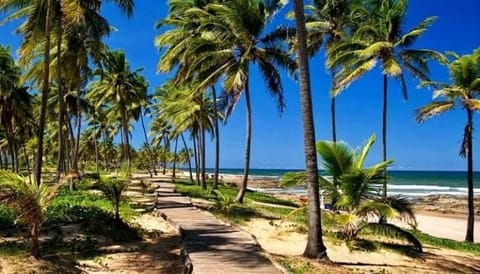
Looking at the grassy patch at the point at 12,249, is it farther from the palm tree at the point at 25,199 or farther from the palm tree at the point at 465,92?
the palm tree at the point at 465,92

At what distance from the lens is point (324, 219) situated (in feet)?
55.8

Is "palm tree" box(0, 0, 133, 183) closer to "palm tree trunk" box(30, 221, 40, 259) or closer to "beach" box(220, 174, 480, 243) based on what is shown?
"palm tree trunk" box(30, 221, 40, 259)

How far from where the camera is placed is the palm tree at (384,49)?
17688 mm

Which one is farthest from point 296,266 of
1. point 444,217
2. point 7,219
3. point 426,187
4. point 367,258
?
point 426,187

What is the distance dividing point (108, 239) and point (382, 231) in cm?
646

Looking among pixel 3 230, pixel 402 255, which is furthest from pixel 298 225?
pixel 3 230

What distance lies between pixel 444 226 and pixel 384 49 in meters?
14.5

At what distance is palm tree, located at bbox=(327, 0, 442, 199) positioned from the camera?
696 inches

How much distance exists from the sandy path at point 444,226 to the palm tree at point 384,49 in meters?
8.76

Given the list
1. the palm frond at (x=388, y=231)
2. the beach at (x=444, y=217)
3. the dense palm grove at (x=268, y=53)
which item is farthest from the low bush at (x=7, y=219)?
the beach at (x=444, y=217)

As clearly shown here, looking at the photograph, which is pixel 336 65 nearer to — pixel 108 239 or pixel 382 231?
pixel 382 231

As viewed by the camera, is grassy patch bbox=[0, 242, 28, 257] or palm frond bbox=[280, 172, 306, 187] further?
palm frond bbox=[280, 172, 306, 187]

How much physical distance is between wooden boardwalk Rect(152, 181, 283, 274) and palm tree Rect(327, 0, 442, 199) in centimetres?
823

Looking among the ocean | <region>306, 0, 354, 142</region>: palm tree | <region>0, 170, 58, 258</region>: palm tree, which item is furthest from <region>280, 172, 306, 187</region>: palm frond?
<region>306, 0, 354, 142</region>: palm tree
